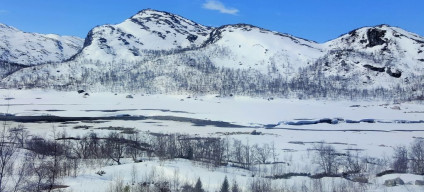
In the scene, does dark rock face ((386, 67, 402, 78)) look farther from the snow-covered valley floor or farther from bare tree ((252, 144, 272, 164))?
bare tree ((252, 144, 272, 164))

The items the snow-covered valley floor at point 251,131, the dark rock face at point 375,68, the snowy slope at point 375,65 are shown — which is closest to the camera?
the snow-covered valley floor at point 251,131

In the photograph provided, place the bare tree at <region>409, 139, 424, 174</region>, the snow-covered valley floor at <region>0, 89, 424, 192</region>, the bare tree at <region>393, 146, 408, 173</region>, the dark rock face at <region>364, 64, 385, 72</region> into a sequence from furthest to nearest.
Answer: the dark rock face at <region>364, 64, 385, 72</region>
the bare tree at <region>409, 139, 424, 174</region>
the bare tree at <region>393, 146, 408, 173</region>
the snow-covered valley floor at <region>0, 89, 424, 192</region>

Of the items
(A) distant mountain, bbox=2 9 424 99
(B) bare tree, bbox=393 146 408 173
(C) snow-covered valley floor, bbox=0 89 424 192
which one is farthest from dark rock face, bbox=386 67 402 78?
(B) bare tree, bbox=393 146 408 173

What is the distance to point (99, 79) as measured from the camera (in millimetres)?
170750

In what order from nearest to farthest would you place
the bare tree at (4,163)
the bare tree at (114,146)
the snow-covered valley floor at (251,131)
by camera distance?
the bare tree at (4,163) → the snow-covered valley floor at (251,131) → the bare tree at (114,146)

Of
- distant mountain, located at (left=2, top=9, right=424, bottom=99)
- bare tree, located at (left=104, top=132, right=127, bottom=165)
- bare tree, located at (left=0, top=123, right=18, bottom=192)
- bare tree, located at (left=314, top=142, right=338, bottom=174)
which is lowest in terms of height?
bare tree, located at (left=314, top=142, right=338, bottom=174)

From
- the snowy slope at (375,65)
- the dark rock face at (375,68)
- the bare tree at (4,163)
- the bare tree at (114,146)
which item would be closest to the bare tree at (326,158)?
the bare tree at (114,146)

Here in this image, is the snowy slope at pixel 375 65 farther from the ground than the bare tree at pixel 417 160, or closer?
farther from the ground

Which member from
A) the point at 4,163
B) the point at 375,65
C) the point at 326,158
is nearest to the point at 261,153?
the point at 326,158

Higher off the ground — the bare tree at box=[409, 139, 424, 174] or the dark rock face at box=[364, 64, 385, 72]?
the dark rock face at box=[364, 64, 385, 72]

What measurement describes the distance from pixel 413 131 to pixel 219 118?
30494 millimetres

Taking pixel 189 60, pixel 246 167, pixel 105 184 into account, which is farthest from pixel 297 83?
pixel 105 184

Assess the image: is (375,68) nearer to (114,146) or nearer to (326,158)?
(326,158)

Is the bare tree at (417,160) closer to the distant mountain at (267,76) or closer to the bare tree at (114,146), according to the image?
the bare tree at (114,146)
